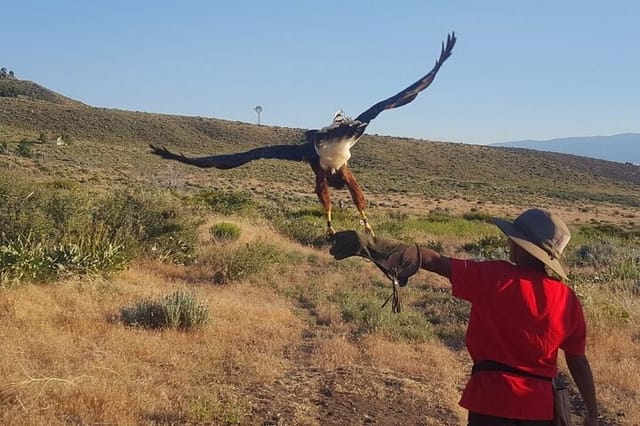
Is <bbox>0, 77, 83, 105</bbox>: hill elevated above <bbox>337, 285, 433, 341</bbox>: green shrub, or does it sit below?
above

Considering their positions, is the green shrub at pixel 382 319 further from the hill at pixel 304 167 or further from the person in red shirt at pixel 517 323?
the hill at pixel 304 167

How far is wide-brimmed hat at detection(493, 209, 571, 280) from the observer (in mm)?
3215

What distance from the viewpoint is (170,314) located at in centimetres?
833

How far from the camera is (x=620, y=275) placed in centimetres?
1271

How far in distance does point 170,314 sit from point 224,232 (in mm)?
7942

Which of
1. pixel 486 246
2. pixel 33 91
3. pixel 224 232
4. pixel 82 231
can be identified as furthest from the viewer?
pixel 33 91

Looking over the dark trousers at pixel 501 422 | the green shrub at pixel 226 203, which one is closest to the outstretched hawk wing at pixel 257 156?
the dark trousers at pixel 501 422

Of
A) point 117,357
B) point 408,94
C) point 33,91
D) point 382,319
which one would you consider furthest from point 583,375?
point 33,91

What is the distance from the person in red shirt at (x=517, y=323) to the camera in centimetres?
316

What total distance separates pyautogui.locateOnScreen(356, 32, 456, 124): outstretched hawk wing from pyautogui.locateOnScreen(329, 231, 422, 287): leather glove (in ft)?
1.68

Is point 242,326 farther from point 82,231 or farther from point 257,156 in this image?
point 257,156

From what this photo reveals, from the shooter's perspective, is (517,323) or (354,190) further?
(517,323)

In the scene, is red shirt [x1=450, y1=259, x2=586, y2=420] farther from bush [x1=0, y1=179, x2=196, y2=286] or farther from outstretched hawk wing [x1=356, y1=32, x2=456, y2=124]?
bush [x1=0, y1=179, x2=196, y2=286]

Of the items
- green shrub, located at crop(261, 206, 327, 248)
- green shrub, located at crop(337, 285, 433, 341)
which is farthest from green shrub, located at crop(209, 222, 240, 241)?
green shrub, located at crop(337, 285, 433, 341)
